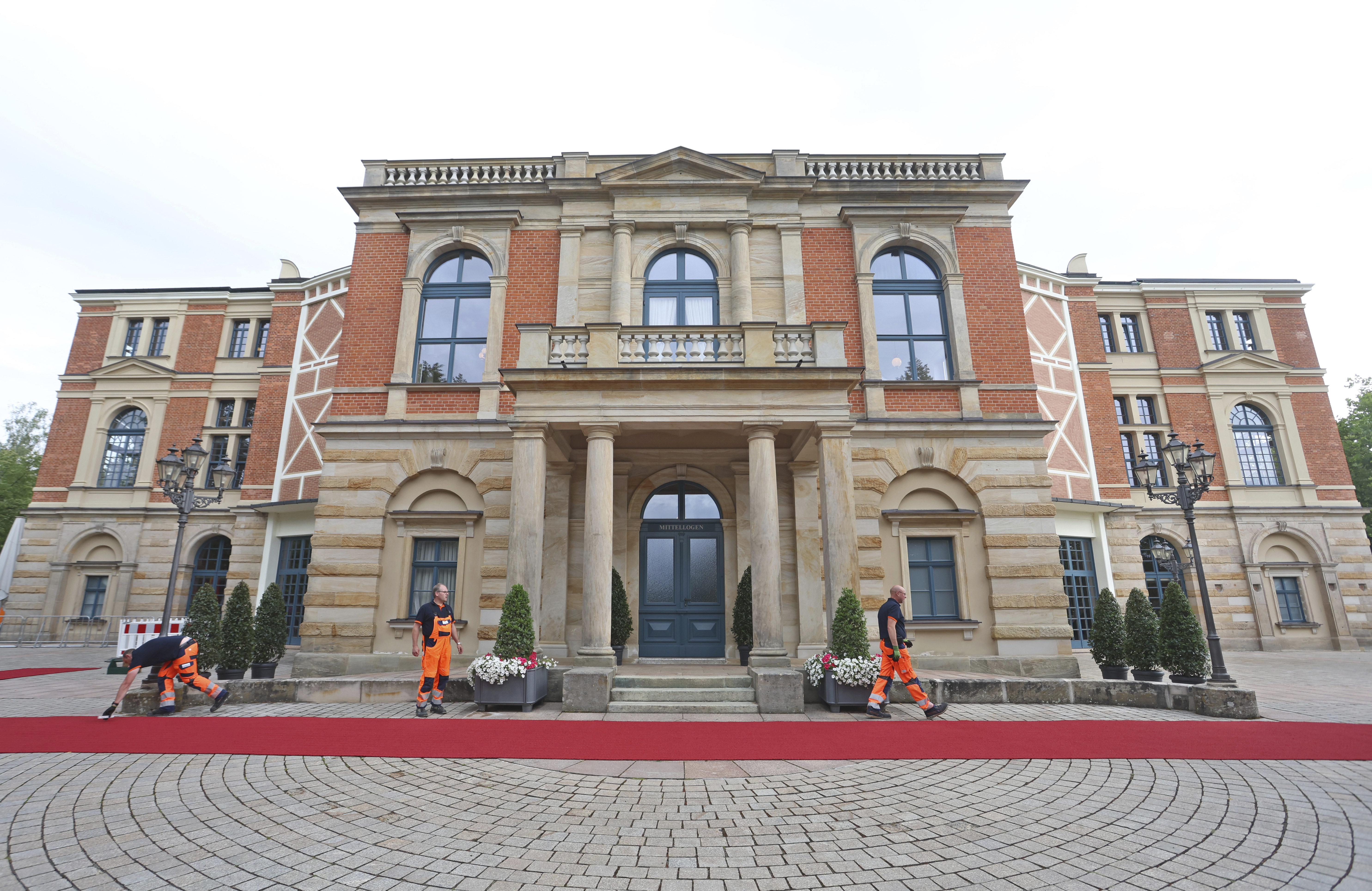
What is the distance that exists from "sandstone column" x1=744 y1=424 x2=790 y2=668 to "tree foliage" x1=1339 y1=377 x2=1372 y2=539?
30.9m

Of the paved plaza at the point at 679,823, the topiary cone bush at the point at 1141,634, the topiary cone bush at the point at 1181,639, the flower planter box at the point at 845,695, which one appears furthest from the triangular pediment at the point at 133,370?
the topiary cone bush at the point at 1181,639

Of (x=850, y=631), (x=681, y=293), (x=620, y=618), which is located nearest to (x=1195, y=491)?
(x=850, y=631)

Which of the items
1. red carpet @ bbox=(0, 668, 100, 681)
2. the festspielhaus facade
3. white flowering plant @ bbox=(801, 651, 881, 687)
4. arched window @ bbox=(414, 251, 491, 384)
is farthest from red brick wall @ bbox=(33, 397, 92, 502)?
white flowering plant @ bbox=(801, 651, 881, 687)

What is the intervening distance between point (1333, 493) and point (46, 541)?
47.8 metres

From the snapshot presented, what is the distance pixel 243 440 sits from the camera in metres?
24.6

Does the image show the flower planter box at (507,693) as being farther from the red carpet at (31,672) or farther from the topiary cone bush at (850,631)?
the red carpet at (31,672)

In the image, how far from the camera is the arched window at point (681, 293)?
13.5 meters

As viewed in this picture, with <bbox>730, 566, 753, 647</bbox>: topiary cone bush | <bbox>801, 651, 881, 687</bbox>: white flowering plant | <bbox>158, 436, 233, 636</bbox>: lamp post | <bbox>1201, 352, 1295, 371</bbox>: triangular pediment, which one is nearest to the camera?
<bbox>801, 651, 881, 687</bbox>: white flowering plant

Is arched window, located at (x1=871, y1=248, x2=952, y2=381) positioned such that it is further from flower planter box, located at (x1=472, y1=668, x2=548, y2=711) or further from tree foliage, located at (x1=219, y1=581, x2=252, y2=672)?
tree foliage, located at (x1=219, y1=581, x2=252, y2=672)

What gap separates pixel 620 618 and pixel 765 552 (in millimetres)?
3850

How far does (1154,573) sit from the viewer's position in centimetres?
2280

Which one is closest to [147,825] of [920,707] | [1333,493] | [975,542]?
[920,707]

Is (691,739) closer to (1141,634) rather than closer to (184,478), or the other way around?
(1141,634)

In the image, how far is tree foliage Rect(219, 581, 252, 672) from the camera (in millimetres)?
11680
